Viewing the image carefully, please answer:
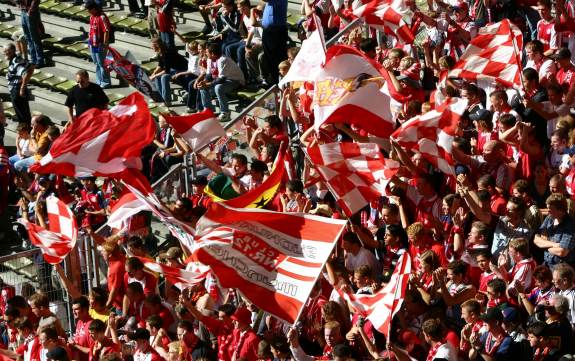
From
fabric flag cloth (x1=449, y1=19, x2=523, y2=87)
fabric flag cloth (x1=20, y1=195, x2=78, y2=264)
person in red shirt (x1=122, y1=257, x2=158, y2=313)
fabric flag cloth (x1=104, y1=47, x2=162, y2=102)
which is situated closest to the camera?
person in red shirt (x1=122, y1=257, x2=158, y2=313)

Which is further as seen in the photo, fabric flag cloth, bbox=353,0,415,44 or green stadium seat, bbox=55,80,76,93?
green stadium seat, bbox=55,80,76,93

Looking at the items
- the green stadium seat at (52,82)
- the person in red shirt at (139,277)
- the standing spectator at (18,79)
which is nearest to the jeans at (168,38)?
the standing spectator at (18,79)

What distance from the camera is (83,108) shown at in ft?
66.8

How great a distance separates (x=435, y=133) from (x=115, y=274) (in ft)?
13.1

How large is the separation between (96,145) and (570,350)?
5.93 m

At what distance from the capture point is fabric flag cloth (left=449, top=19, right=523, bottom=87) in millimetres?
15953

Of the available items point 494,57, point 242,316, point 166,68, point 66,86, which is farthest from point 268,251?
point 66,86

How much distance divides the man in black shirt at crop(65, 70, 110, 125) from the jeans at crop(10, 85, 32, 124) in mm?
2255

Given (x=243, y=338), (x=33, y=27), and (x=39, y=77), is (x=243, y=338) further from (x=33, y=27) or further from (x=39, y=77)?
(x=33, y=27)

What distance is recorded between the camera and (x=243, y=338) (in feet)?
46.3

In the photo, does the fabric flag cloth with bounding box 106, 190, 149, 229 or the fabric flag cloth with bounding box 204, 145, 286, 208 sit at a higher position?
the fabric flag cloth with bounding box 204, 145, 286, 208

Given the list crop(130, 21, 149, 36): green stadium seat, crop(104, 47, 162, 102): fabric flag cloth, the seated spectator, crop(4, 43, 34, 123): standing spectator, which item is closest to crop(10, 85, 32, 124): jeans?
crop(4, 43, 34, 123): standing spectator

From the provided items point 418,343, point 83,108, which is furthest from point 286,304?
point 83,108

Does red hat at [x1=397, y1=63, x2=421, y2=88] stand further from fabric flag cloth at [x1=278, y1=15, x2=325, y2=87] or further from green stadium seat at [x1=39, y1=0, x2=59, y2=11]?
green stadium seat at [x1=39, y1=0, x2=59, y2=11]
